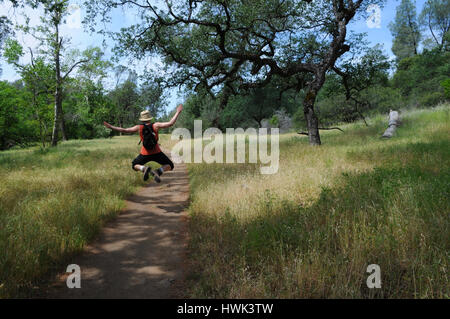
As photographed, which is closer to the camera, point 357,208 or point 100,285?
point 100,285

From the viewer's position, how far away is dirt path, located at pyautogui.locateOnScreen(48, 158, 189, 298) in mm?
3102

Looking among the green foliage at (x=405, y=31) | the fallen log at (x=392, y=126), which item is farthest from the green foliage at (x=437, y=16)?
the fallen log at (x=392, y=126)

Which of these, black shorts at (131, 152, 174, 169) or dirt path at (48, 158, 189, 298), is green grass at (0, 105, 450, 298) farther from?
black shorts at (131, 152, 174, 169)

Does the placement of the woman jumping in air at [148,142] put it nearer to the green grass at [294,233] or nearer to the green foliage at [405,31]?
the green grass at [294,233]

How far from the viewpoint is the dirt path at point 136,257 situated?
3.10m

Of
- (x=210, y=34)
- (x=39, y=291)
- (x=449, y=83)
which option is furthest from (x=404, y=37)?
(x=39, y=291)

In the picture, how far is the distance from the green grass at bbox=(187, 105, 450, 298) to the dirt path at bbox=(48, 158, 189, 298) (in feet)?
1.20

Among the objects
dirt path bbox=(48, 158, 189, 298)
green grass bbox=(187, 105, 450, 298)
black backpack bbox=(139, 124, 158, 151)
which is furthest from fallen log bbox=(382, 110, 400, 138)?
black backpack bbox=(139, 124, 158, 151)

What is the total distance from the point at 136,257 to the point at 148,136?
4.71m

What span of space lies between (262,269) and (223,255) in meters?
0.81

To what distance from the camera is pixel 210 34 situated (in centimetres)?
1407

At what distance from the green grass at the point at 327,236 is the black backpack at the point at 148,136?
114 inches
